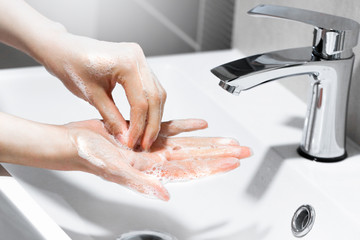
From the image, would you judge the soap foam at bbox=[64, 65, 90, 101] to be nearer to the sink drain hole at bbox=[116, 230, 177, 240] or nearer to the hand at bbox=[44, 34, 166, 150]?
the hand at bbox=[44, 34, 166, 150]

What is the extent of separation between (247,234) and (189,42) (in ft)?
1.80

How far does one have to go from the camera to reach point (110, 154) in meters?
0.69

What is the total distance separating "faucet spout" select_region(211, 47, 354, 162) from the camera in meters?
0.68

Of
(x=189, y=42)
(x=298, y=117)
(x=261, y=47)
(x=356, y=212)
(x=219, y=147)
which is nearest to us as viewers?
(x=356, y=212)

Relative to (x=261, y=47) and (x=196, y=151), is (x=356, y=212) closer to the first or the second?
(x=196, y=151)

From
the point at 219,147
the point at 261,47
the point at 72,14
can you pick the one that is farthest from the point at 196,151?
the point at 72,14

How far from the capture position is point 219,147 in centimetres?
78

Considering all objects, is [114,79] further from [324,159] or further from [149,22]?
[149,22]

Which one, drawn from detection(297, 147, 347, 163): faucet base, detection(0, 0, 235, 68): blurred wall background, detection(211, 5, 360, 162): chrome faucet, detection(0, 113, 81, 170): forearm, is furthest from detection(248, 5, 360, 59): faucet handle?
detection(0, 0, 235, 68): blurred wall background

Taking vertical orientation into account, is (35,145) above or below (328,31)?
below

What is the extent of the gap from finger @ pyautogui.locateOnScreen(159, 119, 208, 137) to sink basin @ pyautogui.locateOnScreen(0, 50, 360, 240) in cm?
8

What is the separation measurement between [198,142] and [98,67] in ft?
0.53

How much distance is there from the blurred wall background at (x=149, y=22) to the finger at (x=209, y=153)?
1.44ft

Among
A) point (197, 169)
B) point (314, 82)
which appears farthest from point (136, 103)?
point (314, 82)
